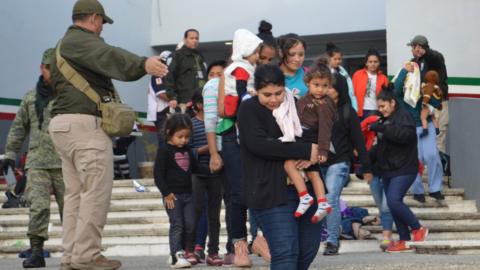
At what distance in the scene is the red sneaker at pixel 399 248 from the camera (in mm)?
10944

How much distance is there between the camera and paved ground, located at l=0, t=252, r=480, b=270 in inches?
342

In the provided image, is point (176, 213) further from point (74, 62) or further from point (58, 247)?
point (58, 247)

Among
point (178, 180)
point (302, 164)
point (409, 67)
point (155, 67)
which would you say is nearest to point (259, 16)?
point (409, 67)

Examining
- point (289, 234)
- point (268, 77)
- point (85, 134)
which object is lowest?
point (289, 234)

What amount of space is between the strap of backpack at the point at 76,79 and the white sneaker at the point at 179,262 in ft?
5.05

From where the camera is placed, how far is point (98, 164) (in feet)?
26.6

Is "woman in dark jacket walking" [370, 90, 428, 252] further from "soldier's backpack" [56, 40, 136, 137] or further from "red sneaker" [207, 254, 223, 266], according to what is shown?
"soldier's backpack" [56, 40, 136, 137]

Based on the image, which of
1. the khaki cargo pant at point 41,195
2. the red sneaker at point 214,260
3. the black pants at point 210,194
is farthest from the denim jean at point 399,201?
the khaki cargo pant at point 41,195

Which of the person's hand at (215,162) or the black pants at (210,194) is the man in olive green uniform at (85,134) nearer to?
the person's hand at (215,162)

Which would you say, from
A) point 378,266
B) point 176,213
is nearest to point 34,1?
point 176,213

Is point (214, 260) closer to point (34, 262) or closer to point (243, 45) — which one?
point (34, 262)

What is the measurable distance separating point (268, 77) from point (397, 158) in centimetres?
436

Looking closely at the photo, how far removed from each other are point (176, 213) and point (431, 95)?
530 centimetres

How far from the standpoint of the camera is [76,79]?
8.11 metres
